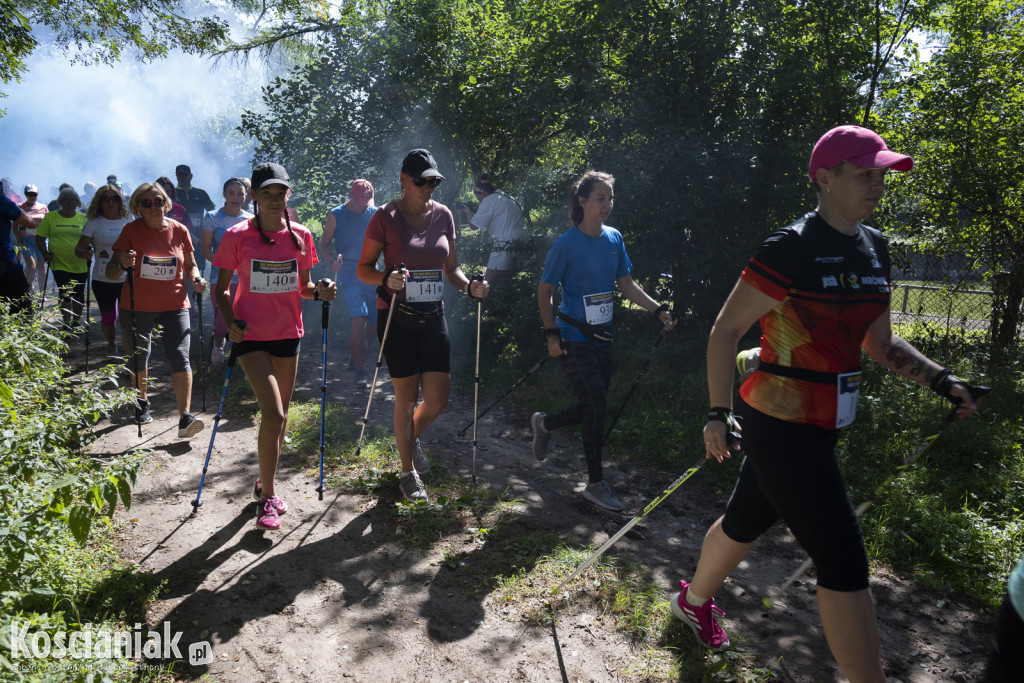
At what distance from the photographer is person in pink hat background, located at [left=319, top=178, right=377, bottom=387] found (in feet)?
27.6

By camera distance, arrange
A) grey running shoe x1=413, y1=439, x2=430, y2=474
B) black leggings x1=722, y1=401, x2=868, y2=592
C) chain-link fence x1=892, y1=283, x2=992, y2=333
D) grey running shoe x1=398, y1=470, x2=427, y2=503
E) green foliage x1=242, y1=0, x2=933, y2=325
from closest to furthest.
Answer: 1. black leggings x1=722, y1=401, x2=868, y2=592
2. grey running shoe x1=398, y1=470, x2=427, y2=503
3. grey running shoe x1=413, y1=439, x2=430, y2=474
4. green foliage x1=242, y1=0, x2=933, y2=325
5. chain-link fence x1=892, y1=283, x2=992, y2=333

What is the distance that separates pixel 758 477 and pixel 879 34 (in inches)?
287

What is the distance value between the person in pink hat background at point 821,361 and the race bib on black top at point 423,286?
246 centimetres

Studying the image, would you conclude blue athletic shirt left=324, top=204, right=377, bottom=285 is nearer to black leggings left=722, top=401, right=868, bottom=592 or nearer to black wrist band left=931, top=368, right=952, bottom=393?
black leggings left=722, top=401, right=868, bottom=592

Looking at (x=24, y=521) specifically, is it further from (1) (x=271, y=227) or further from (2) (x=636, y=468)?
(2) (x=636, y=468)

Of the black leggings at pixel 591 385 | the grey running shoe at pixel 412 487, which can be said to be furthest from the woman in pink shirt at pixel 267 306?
the black leggings at pixel 591 385

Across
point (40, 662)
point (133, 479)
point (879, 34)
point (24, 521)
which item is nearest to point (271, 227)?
point (133, 479)

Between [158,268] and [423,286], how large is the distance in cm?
291

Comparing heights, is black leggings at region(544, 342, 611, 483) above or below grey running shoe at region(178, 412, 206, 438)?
above

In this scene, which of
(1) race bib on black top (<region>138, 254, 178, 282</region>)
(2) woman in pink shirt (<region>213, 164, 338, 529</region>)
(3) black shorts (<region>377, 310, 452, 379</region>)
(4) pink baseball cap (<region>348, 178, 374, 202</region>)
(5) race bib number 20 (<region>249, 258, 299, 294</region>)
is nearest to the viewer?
(2) woman in pink shirt (<region>213, 164, 338, 529</region>)

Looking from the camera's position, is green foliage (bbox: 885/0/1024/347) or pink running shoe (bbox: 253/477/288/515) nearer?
pink running shoe (bbox: 253/477/288/515)

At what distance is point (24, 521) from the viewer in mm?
2883

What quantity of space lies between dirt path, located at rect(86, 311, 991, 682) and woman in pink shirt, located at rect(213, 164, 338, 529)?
0.50 meters

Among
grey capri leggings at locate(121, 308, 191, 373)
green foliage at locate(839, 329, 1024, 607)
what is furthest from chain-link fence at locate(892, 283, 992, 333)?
grey capri leggings at locate(121, 308, 191, 373)
